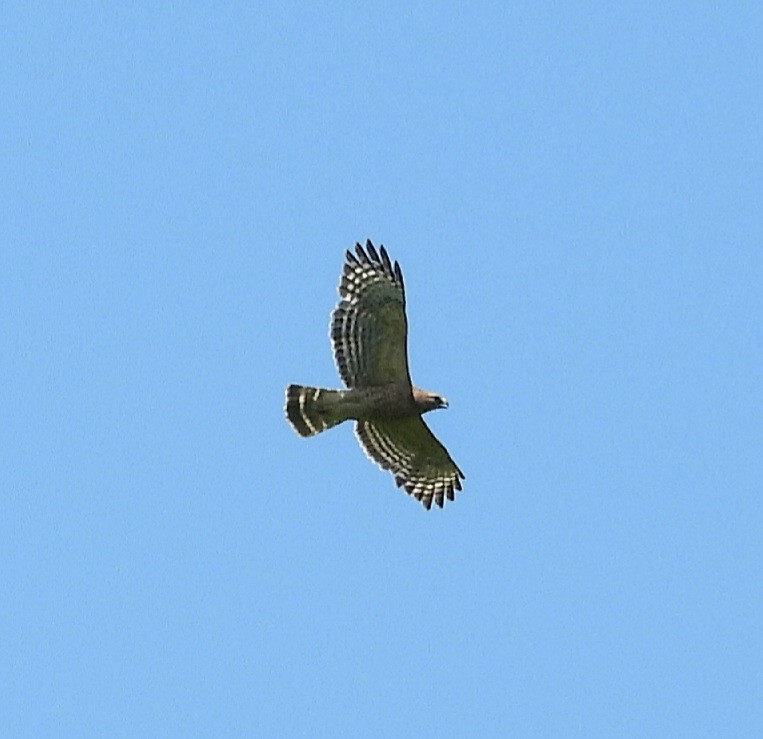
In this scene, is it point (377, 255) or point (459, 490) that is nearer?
point (377, 255)

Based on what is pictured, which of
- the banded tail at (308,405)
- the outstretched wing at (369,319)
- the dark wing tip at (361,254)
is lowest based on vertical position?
the banded tail at (308,405)

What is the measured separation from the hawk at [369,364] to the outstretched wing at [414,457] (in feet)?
0.18

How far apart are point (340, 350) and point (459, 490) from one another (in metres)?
2.50

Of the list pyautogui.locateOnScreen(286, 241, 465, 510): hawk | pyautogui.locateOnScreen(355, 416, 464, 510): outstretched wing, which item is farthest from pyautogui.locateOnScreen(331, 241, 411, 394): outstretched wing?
pyautogui.locateOnScreen(355, 416, 464, 510): outstretched wing

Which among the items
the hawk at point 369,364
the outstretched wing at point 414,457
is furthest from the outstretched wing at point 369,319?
the outstretched wing at point 414,457

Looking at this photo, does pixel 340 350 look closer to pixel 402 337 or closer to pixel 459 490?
pixel 402 337

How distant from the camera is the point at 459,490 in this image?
27000 millimetres

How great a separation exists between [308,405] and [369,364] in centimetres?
81

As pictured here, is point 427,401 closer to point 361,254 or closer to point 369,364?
point 369,364

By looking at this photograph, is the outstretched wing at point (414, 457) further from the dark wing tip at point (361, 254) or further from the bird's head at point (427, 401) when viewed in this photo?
the dark wing tip at point (361, 254)

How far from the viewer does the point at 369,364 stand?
25562 mm

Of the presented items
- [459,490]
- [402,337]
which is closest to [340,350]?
[402,337]

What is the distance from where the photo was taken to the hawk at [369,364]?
2538cm

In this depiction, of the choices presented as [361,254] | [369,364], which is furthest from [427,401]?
[361,254]
